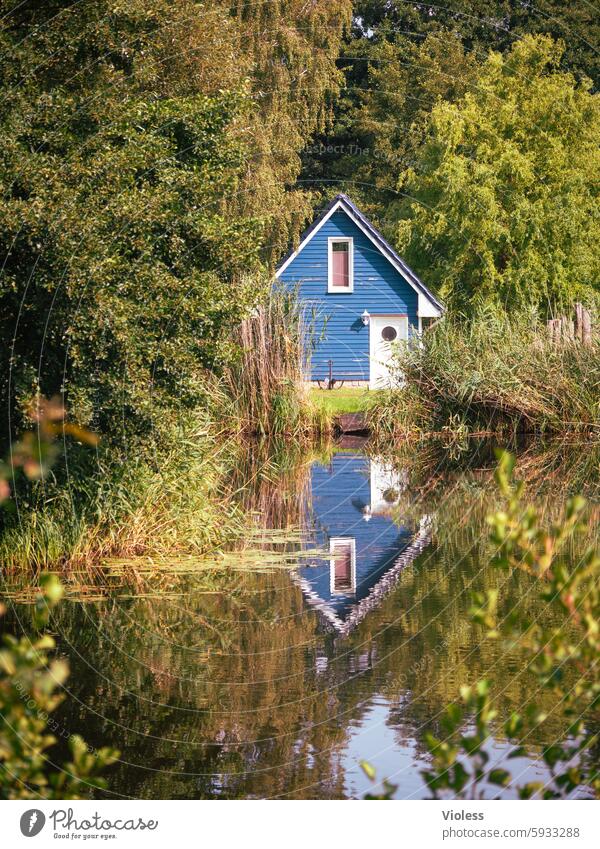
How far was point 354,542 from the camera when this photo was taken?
1403 centimetres

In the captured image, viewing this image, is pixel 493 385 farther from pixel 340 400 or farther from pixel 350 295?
pixel 350 295

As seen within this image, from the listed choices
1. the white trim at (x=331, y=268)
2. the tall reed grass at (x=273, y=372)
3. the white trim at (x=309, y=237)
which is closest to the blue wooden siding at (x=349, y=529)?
the tall reed grass at (x=273, y=372)

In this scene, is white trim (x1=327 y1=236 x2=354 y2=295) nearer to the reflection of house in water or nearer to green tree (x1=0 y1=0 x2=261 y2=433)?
the reflection of house in water

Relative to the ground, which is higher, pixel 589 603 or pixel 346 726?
pixel 589 603

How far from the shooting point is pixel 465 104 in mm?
42406

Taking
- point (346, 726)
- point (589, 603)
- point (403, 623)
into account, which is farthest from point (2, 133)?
point (589, 603)

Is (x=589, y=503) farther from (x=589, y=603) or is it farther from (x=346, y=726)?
(x=589, y=603)

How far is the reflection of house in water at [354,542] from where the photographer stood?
429 inches

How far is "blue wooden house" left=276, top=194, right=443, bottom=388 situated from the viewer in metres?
37.6

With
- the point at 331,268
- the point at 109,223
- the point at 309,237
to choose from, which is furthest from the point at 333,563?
the point at 331,268

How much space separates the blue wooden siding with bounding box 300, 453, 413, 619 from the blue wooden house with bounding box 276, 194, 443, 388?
606 inches

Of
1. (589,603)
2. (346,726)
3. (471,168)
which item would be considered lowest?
(346,726)

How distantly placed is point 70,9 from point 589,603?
10.2 meters

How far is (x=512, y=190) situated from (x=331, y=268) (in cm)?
608
